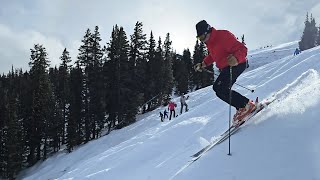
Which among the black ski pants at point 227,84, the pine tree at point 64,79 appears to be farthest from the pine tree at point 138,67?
the black ski pants at point 227,84

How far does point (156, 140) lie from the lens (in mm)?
14781

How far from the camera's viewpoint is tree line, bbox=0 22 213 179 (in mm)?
52969

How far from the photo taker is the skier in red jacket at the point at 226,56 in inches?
295

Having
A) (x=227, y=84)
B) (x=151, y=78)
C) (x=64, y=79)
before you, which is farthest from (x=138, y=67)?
(x=227, y=84)

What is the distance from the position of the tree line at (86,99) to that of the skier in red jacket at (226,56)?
44.9 meters

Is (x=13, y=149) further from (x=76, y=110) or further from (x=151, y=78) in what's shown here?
(x=151, y=78)

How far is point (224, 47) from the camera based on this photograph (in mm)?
7656

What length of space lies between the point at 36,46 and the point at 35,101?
8160 mm

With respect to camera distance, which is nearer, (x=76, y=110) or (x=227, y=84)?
(x=227, y=84)

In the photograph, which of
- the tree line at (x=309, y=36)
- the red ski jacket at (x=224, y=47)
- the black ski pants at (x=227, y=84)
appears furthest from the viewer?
the tree line at (x=309, y=36)

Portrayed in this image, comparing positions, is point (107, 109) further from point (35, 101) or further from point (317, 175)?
point (317, 175)

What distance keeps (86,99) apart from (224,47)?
52.8 m

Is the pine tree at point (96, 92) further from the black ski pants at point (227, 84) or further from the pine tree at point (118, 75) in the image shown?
the black ski pants at point (227, 84)

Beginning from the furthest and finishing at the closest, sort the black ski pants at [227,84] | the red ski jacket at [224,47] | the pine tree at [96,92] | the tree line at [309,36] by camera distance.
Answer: the tree line at [309,36] < the pine tree at [96,92] < the black ski pants at [227,84] < the red ski jacket at [224,47]
